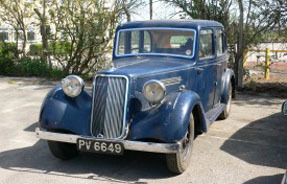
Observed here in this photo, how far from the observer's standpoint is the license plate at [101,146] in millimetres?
3837

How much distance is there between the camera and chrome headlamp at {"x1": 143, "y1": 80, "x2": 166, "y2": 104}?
3939 millimetres

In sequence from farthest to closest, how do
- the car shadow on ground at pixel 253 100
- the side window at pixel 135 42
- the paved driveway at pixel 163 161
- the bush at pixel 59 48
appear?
the bush at pixel 59 48 → the car shadow on ground at pixel 253 100 → the side window at pixel 135 42 → the paved driveway at pixel 163 161

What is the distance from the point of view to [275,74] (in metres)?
Result: 12.1

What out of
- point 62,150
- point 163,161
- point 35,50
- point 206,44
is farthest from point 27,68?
point 163,161

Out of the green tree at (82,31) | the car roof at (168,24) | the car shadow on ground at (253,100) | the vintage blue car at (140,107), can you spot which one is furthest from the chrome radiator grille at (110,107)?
the green tree at (82,31)

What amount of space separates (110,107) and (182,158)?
1.01 meters

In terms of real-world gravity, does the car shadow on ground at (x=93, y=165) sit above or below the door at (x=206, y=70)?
below

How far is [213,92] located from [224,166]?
5.39ft

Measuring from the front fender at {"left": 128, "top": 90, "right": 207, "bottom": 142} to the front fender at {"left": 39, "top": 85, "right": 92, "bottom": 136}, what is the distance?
0.58 m

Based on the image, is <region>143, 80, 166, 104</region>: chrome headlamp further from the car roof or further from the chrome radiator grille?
the car roof

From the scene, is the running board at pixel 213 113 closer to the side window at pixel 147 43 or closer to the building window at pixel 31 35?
the side window at pixel 147 43

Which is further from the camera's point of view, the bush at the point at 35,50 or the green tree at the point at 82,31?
the bush at the point at 35,50

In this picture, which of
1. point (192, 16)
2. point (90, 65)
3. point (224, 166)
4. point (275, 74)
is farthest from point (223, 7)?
point (224, 166)

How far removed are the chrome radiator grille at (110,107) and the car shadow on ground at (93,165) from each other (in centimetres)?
48
